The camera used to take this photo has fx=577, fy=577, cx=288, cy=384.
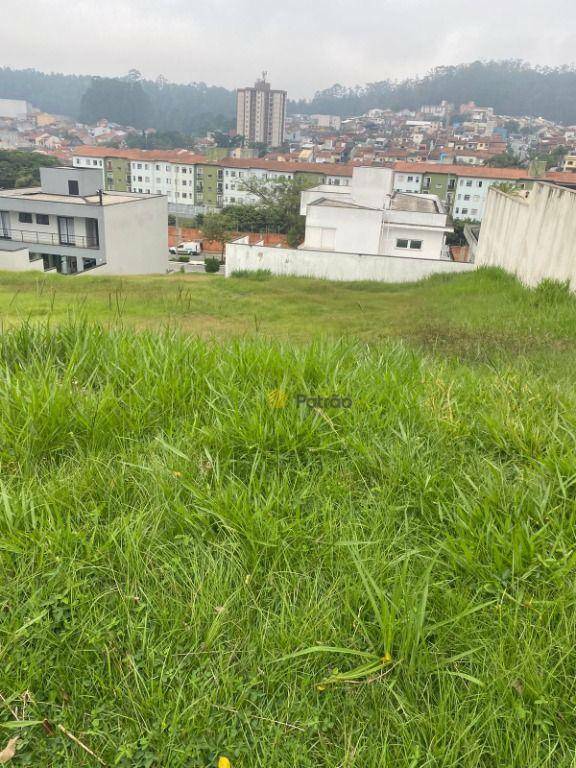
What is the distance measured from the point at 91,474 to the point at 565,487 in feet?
5.93

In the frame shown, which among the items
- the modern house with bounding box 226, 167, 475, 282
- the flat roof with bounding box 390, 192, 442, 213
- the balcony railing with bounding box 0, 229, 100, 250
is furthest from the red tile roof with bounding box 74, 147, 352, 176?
the balcony railing with bounding box 0, 229, 100, 250

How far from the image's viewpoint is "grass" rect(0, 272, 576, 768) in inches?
56.7

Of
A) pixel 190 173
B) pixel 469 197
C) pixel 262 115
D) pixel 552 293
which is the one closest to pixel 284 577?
pixel 552 293

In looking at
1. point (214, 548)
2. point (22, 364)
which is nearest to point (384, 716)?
point (214, 548)

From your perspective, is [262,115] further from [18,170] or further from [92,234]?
[92,234]

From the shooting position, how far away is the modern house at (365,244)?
2097cm

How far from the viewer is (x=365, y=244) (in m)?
24.1

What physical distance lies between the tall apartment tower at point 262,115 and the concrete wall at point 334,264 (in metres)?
166

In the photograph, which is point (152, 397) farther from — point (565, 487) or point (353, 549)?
point (565, 487)

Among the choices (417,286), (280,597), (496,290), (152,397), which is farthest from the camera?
(417,286)

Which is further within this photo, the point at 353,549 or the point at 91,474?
the point at 91,474

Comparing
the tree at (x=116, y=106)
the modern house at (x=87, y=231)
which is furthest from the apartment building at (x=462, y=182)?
the tree at (x=116, y=106)

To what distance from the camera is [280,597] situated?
1.80m

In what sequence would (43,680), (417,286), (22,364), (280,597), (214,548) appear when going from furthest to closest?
(417,286), (22,364), (214,548), (280,597), (43,680)
